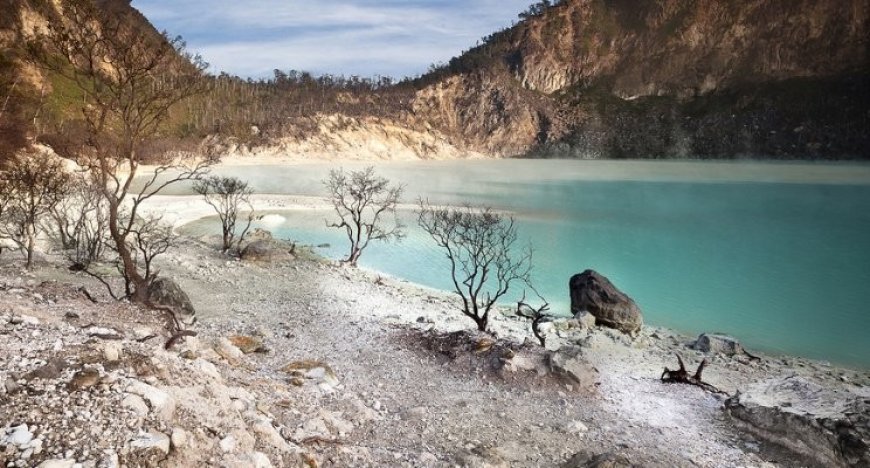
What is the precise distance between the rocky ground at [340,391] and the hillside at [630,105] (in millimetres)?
113419

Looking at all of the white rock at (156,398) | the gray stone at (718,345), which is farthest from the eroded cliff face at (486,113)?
the white rock at (156,398)

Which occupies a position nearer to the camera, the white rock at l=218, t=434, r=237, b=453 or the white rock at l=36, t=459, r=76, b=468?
the white rock at l=36, t=459, r=76, b=468

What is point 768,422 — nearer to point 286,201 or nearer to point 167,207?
point 167,207

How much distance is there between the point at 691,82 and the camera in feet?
614

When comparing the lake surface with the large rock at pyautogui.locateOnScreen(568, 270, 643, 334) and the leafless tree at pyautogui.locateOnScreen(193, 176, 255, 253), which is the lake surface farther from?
the leafless tree at pyautogui.locateOnScreen(193, 176, 255, 253)

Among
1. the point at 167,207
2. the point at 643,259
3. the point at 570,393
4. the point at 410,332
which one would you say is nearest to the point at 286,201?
the point at 167,207

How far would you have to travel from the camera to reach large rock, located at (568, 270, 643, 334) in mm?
21625

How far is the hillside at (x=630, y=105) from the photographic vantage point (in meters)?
138

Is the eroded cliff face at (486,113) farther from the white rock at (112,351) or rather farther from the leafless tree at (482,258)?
the white rock at (112,351)

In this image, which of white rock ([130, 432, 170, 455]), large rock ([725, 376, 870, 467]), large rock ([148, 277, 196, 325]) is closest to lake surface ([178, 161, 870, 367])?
large rock ([725, 376, 870, 467])

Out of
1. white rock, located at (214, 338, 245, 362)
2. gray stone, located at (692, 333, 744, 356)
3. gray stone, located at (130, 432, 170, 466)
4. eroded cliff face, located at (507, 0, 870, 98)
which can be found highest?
eroded cliff face, located at (507, 0, 870, 98)

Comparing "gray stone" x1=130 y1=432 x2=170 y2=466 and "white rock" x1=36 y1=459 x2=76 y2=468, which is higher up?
"white rock" x1=36 y1=459 x2=76 y2=468

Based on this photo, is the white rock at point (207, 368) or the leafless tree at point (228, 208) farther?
the leafless tree at point (228, 208)

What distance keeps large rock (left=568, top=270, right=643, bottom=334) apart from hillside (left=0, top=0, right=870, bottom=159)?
110m
